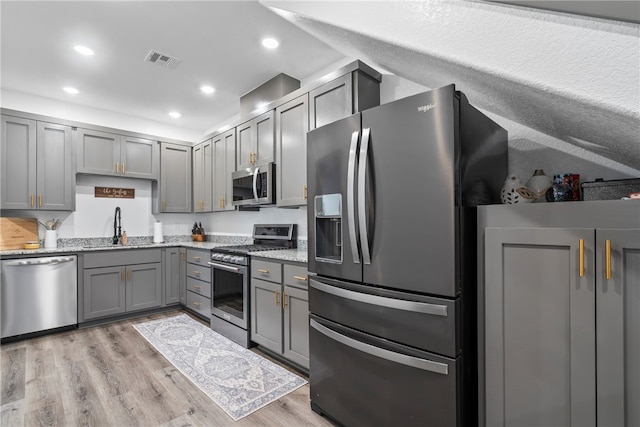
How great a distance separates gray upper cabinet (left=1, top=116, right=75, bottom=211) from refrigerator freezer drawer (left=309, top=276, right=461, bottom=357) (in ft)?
12.3

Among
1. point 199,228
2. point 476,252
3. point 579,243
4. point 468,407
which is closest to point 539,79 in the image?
point 579,243

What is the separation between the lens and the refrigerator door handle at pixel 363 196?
1.59m

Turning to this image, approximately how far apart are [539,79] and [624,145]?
61 cm

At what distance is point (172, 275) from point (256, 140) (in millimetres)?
2309

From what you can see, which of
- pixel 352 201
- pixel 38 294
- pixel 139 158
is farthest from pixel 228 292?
pixel 139 158

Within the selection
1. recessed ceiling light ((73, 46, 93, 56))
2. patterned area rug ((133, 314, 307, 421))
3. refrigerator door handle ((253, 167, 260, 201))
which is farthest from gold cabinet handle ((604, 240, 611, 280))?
recessed ceiling light ((73, 46, 93, 56))

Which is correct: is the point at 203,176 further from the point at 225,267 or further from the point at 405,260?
the point at 405,260

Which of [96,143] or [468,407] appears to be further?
[96,143]

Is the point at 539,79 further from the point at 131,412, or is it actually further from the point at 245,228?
the point at 245,228

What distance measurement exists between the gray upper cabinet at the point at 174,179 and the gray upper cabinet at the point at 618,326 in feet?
15.8

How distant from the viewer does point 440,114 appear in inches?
52.9

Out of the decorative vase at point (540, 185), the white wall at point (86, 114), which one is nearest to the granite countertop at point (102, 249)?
the decorative vase at point (540, 185)

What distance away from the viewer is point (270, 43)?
2727 mm

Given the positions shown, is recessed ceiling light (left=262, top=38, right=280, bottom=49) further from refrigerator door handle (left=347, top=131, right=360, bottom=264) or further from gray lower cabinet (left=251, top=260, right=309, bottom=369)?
gray lower cabinet (left=251, top=260, right=309, bottom=369)
